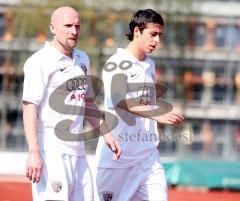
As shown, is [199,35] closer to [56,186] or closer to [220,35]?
[220,35]

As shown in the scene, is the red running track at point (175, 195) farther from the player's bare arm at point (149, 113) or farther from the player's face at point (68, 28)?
the player's face at point (68, 28)

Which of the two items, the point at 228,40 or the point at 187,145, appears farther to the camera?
the point at 228,40

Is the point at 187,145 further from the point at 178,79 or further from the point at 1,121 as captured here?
the point at 1,121

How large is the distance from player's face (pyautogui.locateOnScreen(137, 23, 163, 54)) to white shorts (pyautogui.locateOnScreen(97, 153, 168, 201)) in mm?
926

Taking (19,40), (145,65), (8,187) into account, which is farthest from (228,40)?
(145,65)

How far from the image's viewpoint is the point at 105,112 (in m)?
7.20

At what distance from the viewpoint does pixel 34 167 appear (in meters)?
5.75

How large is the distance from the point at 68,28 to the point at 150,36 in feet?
3.85

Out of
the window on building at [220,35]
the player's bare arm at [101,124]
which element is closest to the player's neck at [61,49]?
the player's bare arm at [101,124]

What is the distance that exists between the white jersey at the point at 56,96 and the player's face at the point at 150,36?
3.17 feet

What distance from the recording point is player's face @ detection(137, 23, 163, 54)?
7.09 meters

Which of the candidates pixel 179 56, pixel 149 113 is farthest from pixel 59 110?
pixel 179 56

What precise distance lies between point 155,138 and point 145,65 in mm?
626

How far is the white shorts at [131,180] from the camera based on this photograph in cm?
713
